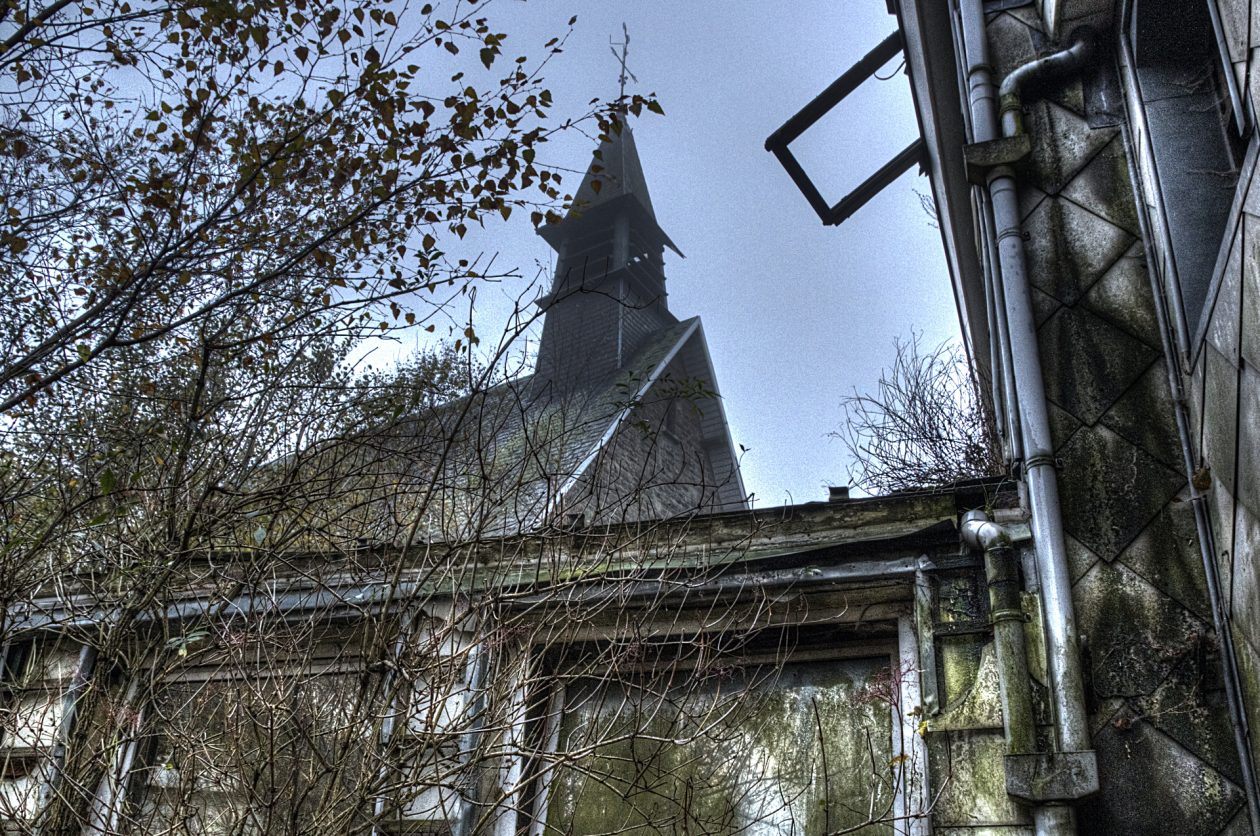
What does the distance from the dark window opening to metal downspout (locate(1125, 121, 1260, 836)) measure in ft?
1.22

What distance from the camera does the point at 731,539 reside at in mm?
4938

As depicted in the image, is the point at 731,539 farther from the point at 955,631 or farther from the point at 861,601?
the point at 955,631

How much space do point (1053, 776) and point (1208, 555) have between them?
1013 mm

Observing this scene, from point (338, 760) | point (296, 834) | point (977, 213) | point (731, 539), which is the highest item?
point (977, 213)

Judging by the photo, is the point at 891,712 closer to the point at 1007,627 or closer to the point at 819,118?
the point at 1007,627

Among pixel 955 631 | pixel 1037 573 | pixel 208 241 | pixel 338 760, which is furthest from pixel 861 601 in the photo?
pixel 208 241

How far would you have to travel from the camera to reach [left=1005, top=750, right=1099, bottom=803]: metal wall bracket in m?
3.51

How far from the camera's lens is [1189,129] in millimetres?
4152

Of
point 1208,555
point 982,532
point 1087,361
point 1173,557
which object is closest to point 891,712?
point 982,532

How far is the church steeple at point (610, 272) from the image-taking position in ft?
73.4

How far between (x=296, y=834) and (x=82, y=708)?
7.79 feet

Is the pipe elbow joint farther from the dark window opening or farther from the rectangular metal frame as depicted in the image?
the rectangular metal frame

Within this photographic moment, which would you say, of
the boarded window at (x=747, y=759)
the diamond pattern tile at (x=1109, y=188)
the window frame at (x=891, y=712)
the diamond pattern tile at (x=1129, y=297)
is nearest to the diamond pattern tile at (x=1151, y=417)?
the diamond pattern tile at (x=1129, y=297)

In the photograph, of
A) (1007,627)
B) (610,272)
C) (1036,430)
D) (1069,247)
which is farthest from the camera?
(610,272)
